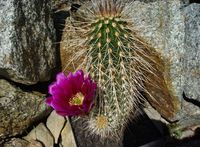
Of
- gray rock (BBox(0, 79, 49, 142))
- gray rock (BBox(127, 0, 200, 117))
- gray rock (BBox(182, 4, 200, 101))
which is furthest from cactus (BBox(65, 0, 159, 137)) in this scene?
gray rock (BBox(0, 79, 49, 142))

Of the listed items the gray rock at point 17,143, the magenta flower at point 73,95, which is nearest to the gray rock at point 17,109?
the gray rock at point 17,143

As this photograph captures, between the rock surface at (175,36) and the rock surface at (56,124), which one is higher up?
the rock surface at (175,36)

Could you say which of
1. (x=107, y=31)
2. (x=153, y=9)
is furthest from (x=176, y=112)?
(x=107, y=31)

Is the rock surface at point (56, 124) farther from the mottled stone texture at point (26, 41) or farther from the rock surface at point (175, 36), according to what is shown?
the rock surface at point (175, 36)

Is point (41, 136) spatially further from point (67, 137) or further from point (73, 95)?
point (73, 95)

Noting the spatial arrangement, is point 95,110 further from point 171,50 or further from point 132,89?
point 171,50
